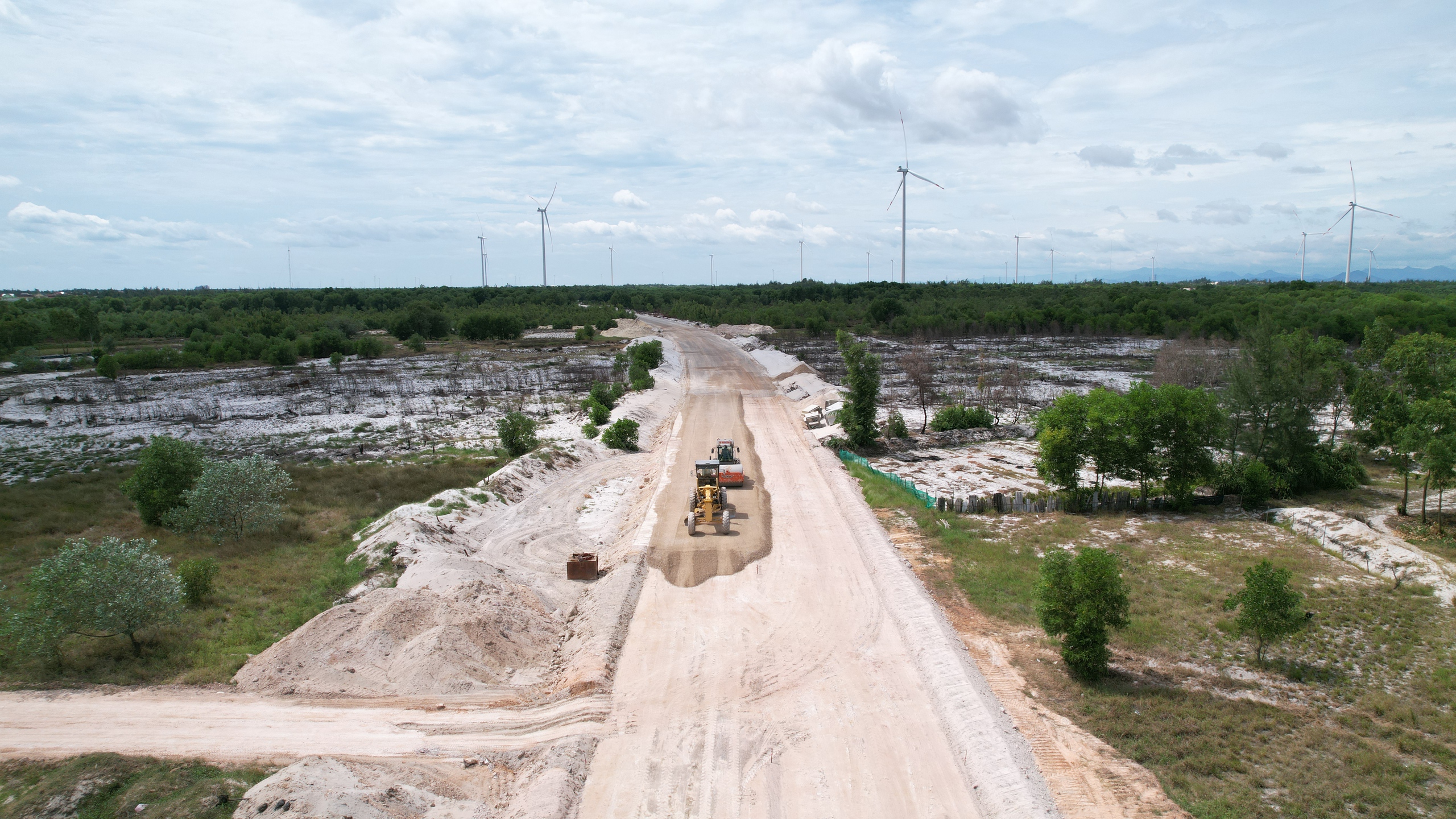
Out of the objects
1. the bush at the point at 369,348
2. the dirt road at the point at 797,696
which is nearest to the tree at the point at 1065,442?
the dirt road at the point at 797,696

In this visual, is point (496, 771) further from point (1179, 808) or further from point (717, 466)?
point (717, 466)

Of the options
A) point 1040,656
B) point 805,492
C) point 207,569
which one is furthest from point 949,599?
point 207,569

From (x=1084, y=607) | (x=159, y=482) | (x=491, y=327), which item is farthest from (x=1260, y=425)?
(x=491, y=327)

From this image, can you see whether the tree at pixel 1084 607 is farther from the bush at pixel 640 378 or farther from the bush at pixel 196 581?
the bush at pixel 640 378

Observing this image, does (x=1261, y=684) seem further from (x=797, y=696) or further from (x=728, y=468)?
(x=728, y=468)

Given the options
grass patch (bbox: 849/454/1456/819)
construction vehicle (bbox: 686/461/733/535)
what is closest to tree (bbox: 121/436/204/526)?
construction vehicle (bbox: 686/461/733/535)
